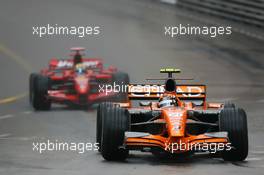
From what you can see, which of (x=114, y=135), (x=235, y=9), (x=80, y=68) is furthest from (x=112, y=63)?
(x=114, y=135)

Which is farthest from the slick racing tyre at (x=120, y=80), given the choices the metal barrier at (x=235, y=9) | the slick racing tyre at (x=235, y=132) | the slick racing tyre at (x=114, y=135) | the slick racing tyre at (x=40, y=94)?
the slick racing tyre at (x=235, y=132)

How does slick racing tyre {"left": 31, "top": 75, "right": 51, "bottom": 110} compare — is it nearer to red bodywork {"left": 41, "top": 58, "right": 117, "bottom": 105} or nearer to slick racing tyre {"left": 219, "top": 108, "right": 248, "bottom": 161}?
red bodywork {"left": 41, "top": 58, "right": 117, "bottom": 105}

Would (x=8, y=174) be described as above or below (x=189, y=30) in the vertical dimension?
below

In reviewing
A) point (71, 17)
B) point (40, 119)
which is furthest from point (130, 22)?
point (40, 119)

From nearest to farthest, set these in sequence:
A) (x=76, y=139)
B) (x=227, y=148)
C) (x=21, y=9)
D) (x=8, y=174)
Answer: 1. (x=8, y=174)
2. (x=227, y=148)
3. (x=76, y=139)
4. (x=21, y=9)

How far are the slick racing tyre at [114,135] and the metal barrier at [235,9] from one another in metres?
21.5

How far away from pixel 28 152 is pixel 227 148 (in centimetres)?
398

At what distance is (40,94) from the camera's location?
30281 mm

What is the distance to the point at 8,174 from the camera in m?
17.9

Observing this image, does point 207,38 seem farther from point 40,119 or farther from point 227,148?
point 227,148

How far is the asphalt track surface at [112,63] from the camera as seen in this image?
1925 cm

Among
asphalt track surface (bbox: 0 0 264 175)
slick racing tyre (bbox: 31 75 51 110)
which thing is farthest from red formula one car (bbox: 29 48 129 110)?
asphalt track surface (bbox: 0 0 264 175)

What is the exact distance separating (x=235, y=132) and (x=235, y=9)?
2362 centimetres

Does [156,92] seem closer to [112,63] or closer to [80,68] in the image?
[80,68]
